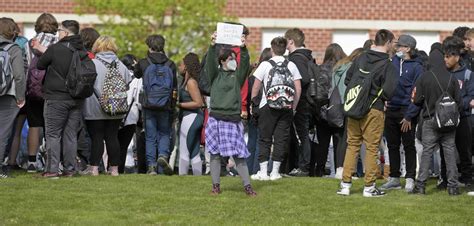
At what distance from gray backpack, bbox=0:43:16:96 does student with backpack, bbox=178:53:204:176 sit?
2698mm

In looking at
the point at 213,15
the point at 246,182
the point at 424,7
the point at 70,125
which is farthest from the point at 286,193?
the point at 424,7

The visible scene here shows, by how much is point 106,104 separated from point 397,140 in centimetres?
373

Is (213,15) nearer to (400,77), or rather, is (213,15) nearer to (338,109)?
(338,109)

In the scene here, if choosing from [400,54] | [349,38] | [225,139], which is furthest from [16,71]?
[349,38]

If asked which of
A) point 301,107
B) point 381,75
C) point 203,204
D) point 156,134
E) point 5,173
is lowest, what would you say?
point 5,173

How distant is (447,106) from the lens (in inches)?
517

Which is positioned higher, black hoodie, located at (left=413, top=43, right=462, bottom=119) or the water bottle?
black hoodie, located at (left=413, top=43, right=462, bottom=119)

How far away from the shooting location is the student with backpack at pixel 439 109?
43.2 ft

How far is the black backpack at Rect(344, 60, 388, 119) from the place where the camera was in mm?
13008

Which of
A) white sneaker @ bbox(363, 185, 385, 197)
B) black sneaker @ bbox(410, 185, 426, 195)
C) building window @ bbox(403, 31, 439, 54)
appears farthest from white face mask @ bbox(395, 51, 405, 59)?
building window @ bbox(403, 31, 439, 54)

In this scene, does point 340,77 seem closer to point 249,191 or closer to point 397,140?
point 397,140

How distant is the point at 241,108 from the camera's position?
13.4 meters

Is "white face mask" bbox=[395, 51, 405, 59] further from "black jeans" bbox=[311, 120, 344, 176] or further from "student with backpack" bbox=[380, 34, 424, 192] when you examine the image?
"black jeans" bbox=[311, 120, 344, 176]

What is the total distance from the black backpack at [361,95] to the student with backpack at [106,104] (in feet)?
10.6
